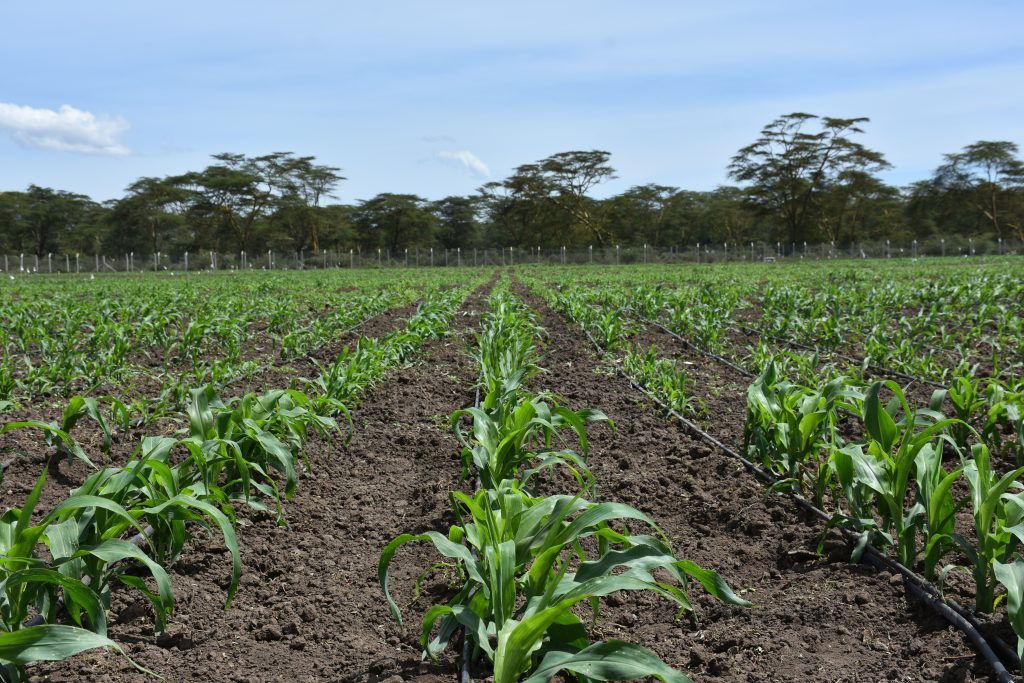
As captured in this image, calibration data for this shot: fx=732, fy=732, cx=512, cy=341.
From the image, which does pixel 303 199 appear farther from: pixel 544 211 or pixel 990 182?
pixel 990 182

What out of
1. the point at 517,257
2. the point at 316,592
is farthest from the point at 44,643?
the point at 517,257

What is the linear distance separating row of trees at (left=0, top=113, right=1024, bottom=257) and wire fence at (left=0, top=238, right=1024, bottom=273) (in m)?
4.47

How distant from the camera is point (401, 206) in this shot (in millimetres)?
57250

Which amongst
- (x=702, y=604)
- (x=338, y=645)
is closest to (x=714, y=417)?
(x=702, y=604)

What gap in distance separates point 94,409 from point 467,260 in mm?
46608

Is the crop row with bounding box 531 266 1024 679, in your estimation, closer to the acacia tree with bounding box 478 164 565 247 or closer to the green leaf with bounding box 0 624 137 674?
the green leaf with bounding box 0 624 137 674

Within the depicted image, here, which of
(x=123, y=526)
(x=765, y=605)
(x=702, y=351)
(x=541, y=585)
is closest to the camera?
(x=541, y=585)

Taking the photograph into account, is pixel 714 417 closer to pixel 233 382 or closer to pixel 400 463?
pixel 400 463

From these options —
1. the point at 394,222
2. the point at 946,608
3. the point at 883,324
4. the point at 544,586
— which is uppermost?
the point at 394,222

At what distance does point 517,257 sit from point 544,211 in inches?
351

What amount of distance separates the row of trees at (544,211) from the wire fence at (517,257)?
176 inches

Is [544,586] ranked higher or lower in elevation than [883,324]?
lower

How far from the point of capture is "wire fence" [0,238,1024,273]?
41922 millimetres

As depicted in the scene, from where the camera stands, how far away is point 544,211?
56.8 meters
